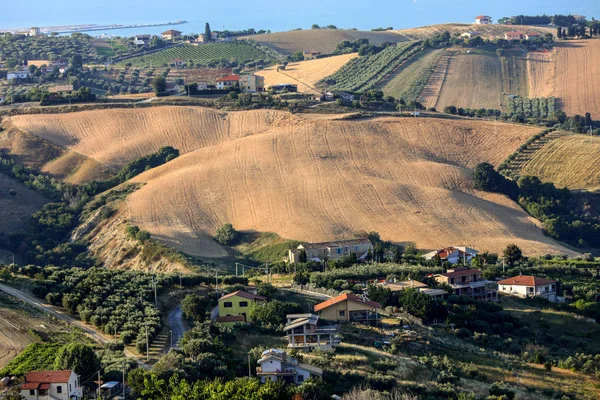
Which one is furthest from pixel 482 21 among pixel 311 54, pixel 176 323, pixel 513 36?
pixel 176 323

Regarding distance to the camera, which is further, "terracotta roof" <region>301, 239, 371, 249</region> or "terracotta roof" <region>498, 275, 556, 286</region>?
"terracotta roof" <region>301, 239, 371, 249</region>

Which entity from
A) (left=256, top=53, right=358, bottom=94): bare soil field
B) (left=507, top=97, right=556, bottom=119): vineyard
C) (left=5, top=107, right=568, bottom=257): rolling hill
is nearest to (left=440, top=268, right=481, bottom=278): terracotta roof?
(left=5, top=107, right=568, bottom=257): rolling hill

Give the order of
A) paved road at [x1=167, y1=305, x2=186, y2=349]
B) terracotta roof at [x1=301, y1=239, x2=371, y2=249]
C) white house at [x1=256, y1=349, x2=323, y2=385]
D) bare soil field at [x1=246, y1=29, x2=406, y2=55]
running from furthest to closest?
1. bare soil field at [x1=246, y1=29, x2=406, y2=55]
2. terracotta roof at [x1=301, y1=239, x2=371, y2=249]
3. paved road at [x1=167, y1=305, x2=186, y2=349]
4. white house at [x1=256, y1=349, x2=323, y2=385]

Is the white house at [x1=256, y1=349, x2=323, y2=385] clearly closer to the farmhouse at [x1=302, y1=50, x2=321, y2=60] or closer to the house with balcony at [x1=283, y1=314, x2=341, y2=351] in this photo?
the house with balcony at [x1=283, y1=314, x2=341, y2=351]

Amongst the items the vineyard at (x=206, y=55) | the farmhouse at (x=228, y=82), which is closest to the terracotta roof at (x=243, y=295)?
the farmhouse at (x=228, y=82)

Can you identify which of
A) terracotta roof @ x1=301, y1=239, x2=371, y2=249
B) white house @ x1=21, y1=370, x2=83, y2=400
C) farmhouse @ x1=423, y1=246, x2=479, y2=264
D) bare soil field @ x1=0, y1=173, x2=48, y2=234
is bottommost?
farmhouse @ x1=423, y1=246, x2=479, y2=264

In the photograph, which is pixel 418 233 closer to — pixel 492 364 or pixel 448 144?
pixel 448 144
